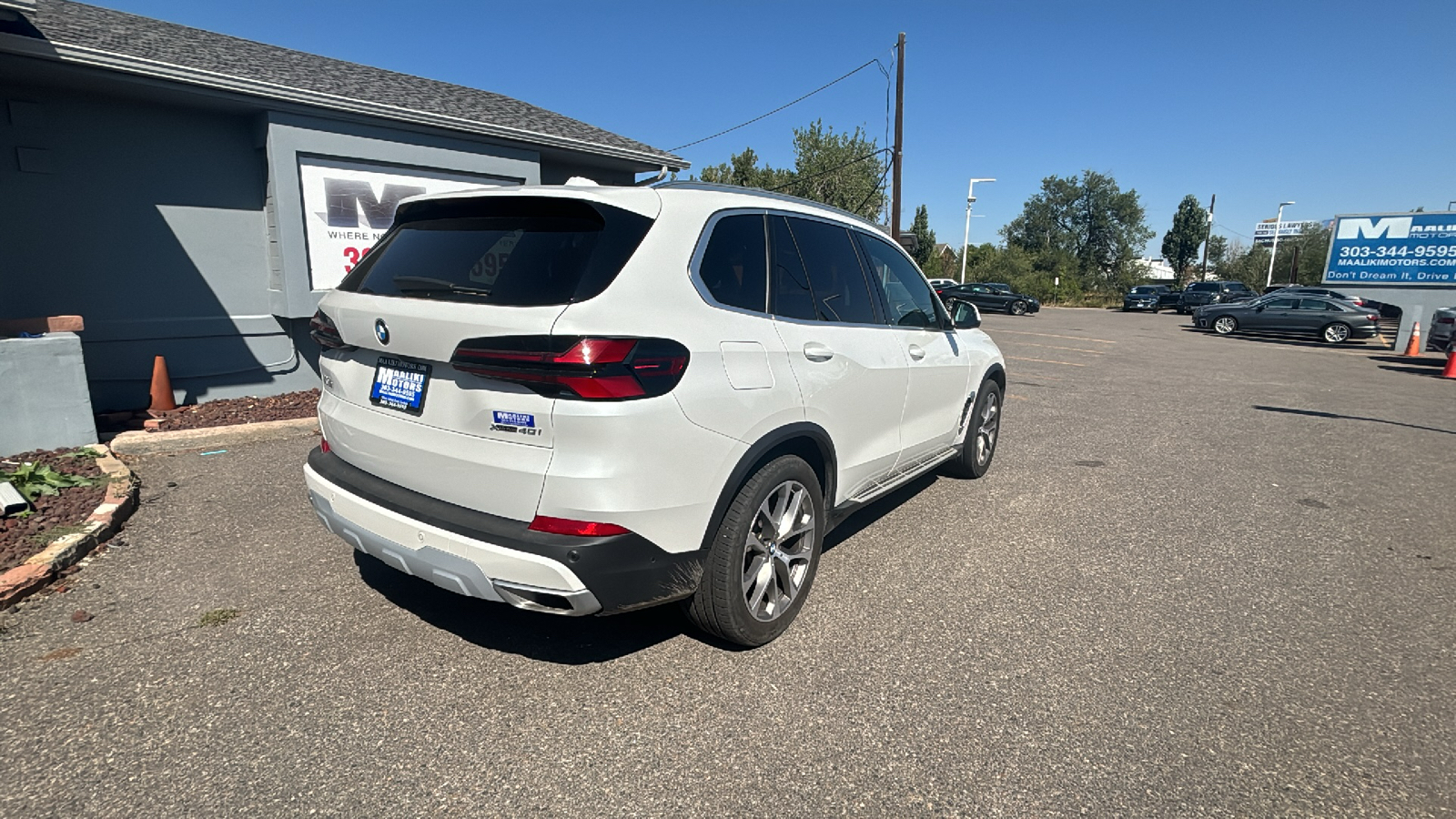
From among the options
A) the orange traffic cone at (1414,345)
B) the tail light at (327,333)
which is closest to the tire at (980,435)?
the tail light at (327,333)

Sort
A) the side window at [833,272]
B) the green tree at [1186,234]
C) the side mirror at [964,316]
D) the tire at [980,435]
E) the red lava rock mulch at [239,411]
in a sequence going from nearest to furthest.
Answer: the side window at [833,272], the side mirror at [964,316], the tire at [980,435], the red lava rock mulch at [239,411], the green tree at [1186,234]

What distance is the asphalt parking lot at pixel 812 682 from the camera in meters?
2.32

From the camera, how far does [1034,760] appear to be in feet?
8.14

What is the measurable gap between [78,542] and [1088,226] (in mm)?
97998

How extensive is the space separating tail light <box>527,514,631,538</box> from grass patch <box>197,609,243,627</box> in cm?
189

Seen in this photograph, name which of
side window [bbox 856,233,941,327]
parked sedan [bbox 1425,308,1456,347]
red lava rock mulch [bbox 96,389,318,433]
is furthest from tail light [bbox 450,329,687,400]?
parked sedan [bbox 1425,308,1456,347]

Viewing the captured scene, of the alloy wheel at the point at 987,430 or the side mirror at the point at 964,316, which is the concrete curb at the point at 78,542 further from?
the alloy wheel at the point at 987,430

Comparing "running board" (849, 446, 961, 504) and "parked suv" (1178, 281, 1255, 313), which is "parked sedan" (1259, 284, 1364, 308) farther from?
"running board" (849, 446, 961, 504)

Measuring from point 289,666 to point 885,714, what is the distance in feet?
7.56

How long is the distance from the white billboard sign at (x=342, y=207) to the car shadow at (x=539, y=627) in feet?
17.8

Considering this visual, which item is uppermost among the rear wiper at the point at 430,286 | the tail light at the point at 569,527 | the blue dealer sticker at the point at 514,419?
the rear wiper at the point at 430,286

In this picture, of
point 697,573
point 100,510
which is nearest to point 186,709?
point 697,573

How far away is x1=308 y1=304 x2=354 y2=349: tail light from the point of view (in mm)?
3021

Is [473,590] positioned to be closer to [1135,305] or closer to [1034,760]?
[1034,760]
